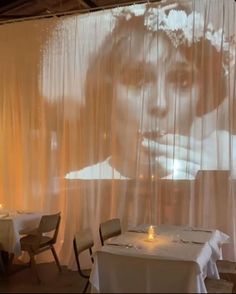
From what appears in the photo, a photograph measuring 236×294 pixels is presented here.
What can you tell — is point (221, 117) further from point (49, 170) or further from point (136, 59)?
point (49, 170)

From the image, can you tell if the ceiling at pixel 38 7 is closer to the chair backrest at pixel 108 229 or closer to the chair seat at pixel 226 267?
the chair backrest at pixel 108 229

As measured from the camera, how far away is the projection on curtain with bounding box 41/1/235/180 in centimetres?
408

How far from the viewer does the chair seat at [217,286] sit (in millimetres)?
2699

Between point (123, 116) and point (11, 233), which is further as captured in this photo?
point (123, 116)

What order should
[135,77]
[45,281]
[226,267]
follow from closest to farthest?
[226,267] < [45,281] < [135,77]

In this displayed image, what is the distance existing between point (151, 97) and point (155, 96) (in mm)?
46

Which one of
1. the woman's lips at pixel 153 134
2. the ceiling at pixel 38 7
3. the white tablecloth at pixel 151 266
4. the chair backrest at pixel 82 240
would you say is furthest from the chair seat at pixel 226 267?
the ceiling at pixel 38 7

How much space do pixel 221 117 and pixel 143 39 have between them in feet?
4.00

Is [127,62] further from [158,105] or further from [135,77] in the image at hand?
[158,105]

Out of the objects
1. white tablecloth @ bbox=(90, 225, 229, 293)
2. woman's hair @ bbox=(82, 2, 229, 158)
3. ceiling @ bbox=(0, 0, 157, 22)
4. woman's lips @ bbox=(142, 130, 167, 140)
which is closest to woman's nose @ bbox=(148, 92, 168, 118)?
woman's lips @ bbox=(142, 130, 167, 140)

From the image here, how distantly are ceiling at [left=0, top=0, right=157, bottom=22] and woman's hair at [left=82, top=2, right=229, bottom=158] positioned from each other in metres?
0.72

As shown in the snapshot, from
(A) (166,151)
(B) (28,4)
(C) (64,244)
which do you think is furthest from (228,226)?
(B) (28,4)

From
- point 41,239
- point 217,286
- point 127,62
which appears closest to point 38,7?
point 127,62

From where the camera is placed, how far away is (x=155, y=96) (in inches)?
168
